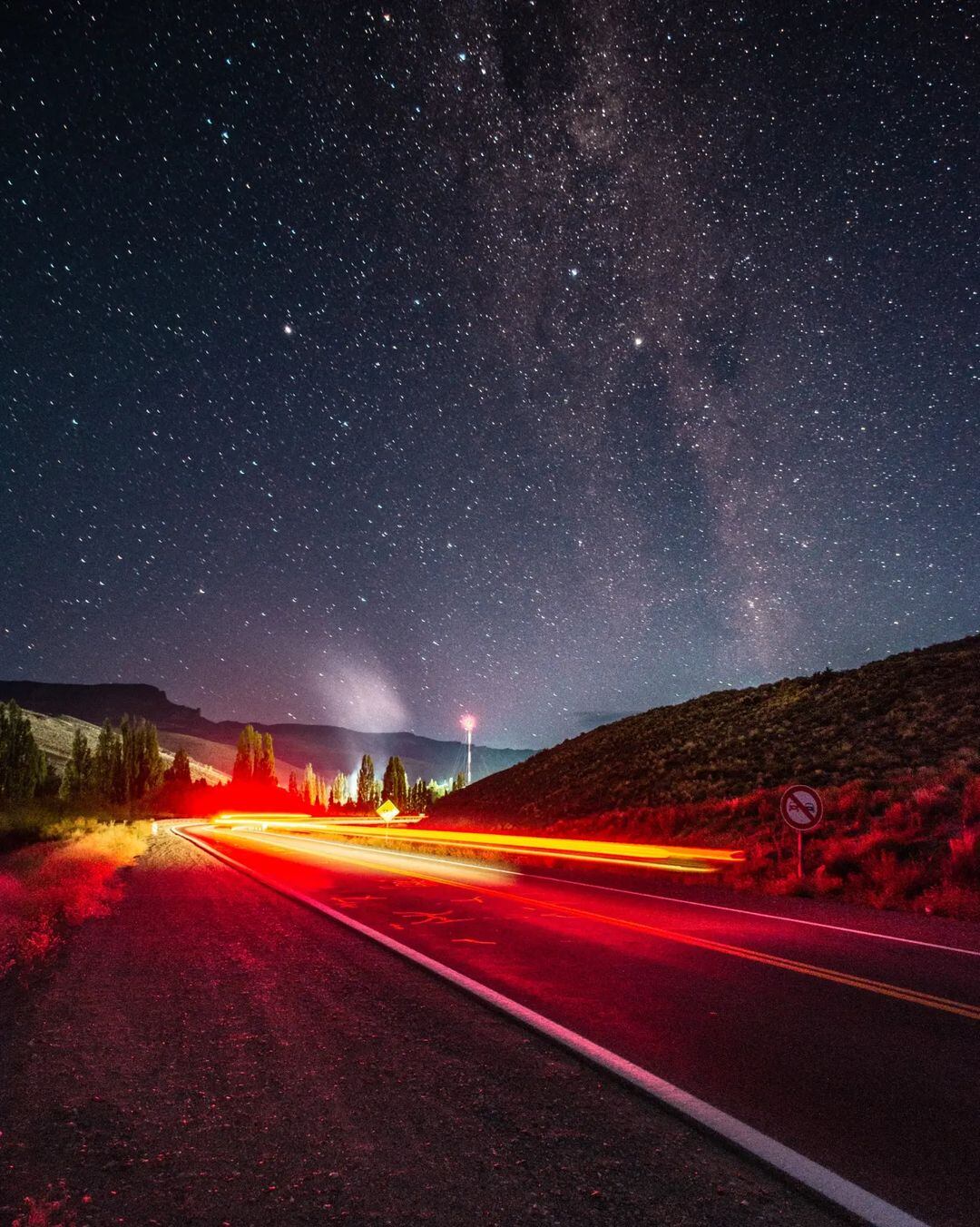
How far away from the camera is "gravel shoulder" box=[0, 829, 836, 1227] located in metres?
2.67

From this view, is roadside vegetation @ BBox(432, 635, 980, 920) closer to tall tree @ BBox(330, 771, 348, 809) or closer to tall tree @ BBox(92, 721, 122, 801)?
tall tree @ BBox(92, 721, 122, 801)

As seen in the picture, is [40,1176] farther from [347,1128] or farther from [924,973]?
[924,973]

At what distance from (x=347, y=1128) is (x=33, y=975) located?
4781 millimetres

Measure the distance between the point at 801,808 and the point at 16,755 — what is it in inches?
2784

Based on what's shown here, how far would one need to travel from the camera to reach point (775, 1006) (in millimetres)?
5418

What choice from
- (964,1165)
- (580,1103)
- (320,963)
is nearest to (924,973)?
(964,1165)

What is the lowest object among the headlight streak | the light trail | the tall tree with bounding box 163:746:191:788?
the headlight streak

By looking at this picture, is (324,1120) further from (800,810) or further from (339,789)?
(339,789)

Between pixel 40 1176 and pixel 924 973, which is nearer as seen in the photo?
pixel 40 1176

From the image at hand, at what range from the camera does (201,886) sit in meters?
13.8

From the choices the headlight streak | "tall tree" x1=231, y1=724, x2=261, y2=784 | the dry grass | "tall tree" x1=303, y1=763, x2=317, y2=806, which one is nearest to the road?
the dry grass

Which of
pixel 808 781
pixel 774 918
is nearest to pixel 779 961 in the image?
pixel 774 918

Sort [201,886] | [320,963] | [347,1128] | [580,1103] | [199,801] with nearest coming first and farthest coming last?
1. [347,1128]
2. [580,1103]
3. [320,963]
4. [201,886]
5. [199,801]

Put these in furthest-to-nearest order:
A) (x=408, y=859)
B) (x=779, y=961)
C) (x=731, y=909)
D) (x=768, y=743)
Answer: (x=768, y=743), (x=408, y=859), (x=731, y=909), (x=779, y=961)
